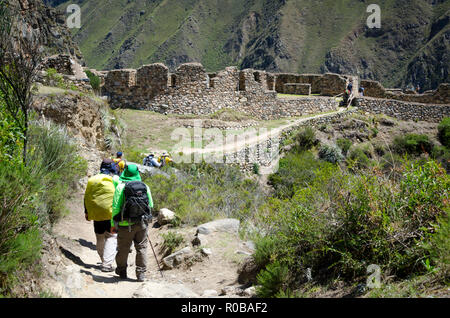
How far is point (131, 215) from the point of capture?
19.3 feet

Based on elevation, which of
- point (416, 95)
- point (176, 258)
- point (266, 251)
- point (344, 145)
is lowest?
point (176, 258)

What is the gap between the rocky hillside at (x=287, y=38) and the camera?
89750mm

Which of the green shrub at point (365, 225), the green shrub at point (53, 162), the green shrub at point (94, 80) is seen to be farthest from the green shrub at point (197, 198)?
the green shrub at point (94, 80)

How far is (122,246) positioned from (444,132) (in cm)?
2105

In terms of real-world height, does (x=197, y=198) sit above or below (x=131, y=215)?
below

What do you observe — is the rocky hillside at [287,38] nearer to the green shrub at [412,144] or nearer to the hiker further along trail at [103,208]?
the green shrub at [412,144]

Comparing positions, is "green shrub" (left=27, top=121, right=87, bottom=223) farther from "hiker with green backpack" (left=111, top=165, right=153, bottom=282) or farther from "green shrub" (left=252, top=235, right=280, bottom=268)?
"green shrub" (left=252, top=235, right=280, bottom=268)

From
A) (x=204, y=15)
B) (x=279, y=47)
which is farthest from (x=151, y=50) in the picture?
(x=279, y=47)

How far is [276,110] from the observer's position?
22.5 meters

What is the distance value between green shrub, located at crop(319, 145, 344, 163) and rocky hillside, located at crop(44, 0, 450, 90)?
71.0 m

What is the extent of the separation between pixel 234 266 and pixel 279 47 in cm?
9421

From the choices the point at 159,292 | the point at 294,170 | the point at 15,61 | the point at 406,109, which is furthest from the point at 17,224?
the point at 406,109

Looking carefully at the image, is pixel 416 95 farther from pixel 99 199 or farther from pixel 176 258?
pixel 99 199

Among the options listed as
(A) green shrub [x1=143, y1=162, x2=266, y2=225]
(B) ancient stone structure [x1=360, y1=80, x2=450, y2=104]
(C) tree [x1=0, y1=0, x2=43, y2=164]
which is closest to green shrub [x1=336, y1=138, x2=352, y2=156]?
(B) ancient stone structure [x1=360, y1=80, x2=450, y2=104]
